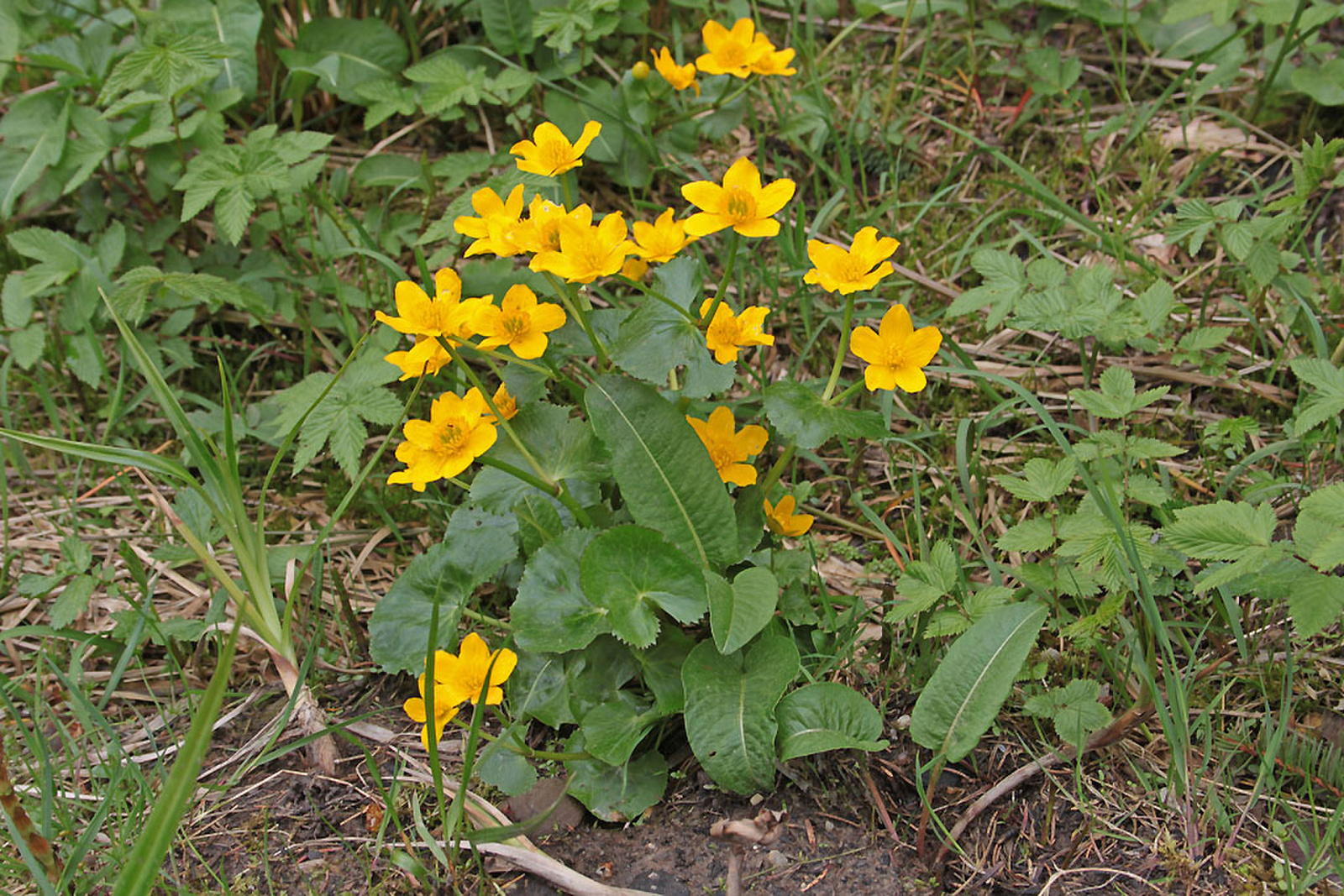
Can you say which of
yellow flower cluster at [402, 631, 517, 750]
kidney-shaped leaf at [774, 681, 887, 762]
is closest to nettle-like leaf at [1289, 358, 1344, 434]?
kidney-shaped leaf at [774, 681, 887, 762]

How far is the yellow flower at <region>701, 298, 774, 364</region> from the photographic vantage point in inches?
71.1

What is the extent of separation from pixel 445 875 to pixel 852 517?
113 cm

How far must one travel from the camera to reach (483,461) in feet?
5.85

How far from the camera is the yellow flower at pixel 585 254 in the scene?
5.65 ft

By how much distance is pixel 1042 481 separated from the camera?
1913mm

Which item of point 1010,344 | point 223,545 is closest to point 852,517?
point 1010,344

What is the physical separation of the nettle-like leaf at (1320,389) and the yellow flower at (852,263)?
84 centimetres

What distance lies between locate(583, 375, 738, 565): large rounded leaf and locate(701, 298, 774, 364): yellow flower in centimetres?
13

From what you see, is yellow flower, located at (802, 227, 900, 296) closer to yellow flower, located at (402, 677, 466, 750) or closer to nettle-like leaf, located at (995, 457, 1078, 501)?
nettle-like leaf, located at (995, 457, 1078, 501)

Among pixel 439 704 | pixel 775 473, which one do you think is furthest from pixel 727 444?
pixel 439 704

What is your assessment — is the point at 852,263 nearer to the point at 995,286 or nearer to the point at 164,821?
the point at 995,286

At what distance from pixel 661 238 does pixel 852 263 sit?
0.32m

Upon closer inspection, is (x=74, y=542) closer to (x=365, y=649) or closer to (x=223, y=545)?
(x=223, y=545)

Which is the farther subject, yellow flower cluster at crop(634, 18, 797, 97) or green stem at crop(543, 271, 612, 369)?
yellow flower cluster at crop(634, 18, 797, 97)
